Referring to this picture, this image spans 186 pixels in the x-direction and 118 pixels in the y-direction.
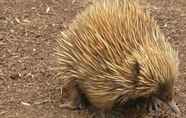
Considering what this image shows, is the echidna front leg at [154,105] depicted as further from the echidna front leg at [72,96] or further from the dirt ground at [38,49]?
the echidna front leg at [72,96]

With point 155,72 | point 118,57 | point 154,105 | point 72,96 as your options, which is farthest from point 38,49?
point 155,72

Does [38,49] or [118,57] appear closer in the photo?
[118,57]

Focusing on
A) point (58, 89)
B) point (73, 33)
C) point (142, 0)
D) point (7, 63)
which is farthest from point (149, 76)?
point (142, 0)

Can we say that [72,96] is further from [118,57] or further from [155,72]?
[155,72]

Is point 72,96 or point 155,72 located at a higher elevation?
point 155,72

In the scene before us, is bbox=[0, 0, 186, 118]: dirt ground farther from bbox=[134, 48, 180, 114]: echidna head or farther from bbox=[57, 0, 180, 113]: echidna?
bbox=[134, 48, 180, 114]: echidna head

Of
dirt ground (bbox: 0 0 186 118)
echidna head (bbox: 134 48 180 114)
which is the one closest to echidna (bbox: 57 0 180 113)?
echidna head (bbox: 134 48 180 114)

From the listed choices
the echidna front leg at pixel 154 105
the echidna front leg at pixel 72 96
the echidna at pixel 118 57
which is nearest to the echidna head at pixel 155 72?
the echidna at pixel 118 57
